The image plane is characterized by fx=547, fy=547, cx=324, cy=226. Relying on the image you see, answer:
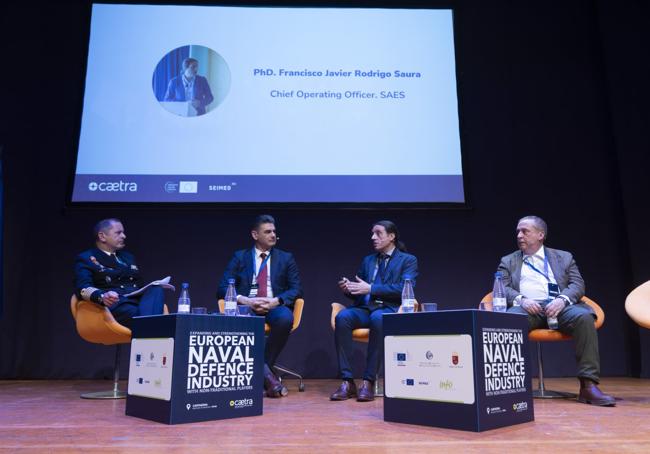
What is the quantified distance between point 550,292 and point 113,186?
3.20m

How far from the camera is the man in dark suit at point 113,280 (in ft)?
10.7

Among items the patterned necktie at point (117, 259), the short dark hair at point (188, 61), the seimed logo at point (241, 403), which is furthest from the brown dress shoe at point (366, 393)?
the short dark hair at point (188, 61)

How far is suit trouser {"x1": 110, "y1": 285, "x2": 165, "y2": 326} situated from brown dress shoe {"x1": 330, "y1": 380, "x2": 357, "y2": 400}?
1187 mm

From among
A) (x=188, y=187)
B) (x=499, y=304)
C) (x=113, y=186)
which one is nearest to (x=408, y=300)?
(x=499, y=304)

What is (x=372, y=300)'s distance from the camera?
11.5 ft

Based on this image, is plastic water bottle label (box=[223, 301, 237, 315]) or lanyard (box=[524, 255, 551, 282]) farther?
lanyard (box=[524, 255, 551, 282])

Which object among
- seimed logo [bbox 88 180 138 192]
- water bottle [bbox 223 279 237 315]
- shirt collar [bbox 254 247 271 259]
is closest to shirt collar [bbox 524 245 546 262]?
shirt collar [bbox 254 247 271 259]

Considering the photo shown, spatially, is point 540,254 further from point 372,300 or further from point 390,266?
point 372,300

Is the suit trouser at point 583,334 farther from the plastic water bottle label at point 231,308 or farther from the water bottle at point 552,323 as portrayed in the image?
the plastic water bottle label at point 231,308

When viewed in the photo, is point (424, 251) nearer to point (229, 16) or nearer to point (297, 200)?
point (297, 200)

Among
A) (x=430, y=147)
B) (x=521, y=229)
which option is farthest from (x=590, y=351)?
(x=430, y=147)

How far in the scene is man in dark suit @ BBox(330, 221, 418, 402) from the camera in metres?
3.21

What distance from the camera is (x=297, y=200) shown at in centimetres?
428

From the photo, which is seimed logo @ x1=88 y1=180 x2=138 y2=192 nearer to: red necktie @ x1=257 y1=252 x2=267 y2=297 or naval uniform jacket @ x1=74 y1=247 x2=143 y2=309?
naval uniform jacket @ x1=74 y1=247 x2=143 y2=309
